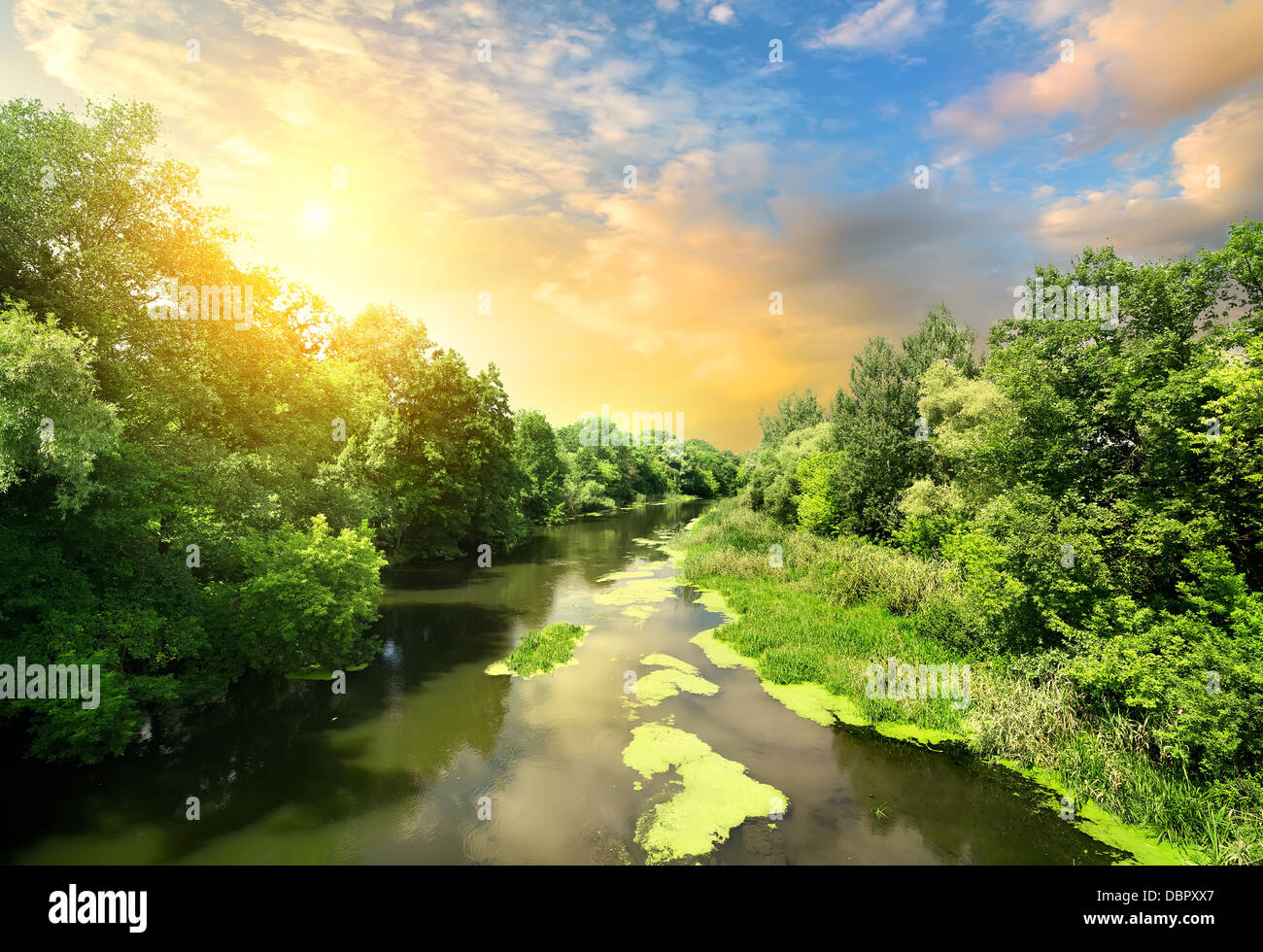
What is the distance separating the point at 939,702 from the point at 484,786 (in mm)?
12806

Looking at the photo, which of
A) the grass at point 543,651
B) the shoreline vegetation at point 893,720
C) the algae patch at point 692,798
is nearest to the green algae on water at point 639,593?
the shoreline vegetation at point 893,720

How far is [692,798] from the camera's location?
1141 cm

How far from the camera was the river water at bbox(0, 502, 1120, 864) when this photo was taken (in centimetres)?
974

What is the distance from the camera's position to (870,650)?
1822 centimetres

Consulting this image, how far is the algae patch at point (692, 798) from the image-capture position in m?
10.0

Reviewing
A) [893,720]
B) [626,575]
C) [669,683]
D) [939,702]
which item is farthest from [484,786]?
[626,575]

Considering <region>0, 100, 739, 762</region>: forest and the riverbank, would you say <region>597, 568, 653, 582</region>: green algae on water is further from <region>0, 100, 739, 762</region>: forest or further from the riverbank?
<region>0, 100, 739, 762</region>: forest

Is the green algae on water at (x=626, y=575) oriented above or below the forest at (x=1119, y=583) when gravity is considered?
below

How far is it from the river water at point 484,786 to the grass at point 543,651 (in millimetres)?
654

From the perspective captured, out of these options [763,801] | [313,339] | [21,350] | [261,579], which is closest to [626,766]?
[763,801]

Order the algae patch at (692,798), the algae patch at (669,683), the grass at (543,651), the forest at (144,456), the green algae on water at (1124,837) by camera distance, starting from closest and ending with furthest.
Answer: the green algae on water at (1124,837), the algae patch at (692,798), the forest at (144,456), the algae patch at (669,683), the grass at (543,651)

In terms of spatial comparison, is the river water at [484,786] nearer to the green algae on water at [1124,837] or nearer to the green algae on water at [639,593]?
the green algae on water at [1124,837]

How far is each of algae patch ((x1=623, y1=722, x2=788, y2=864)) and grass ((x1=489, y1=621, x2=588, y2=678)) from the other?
5926mm

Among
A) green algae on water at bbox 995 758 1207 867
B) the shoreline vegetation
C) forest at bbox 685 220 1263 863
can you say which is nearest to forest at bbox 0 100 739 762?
the shoreline vegetation
